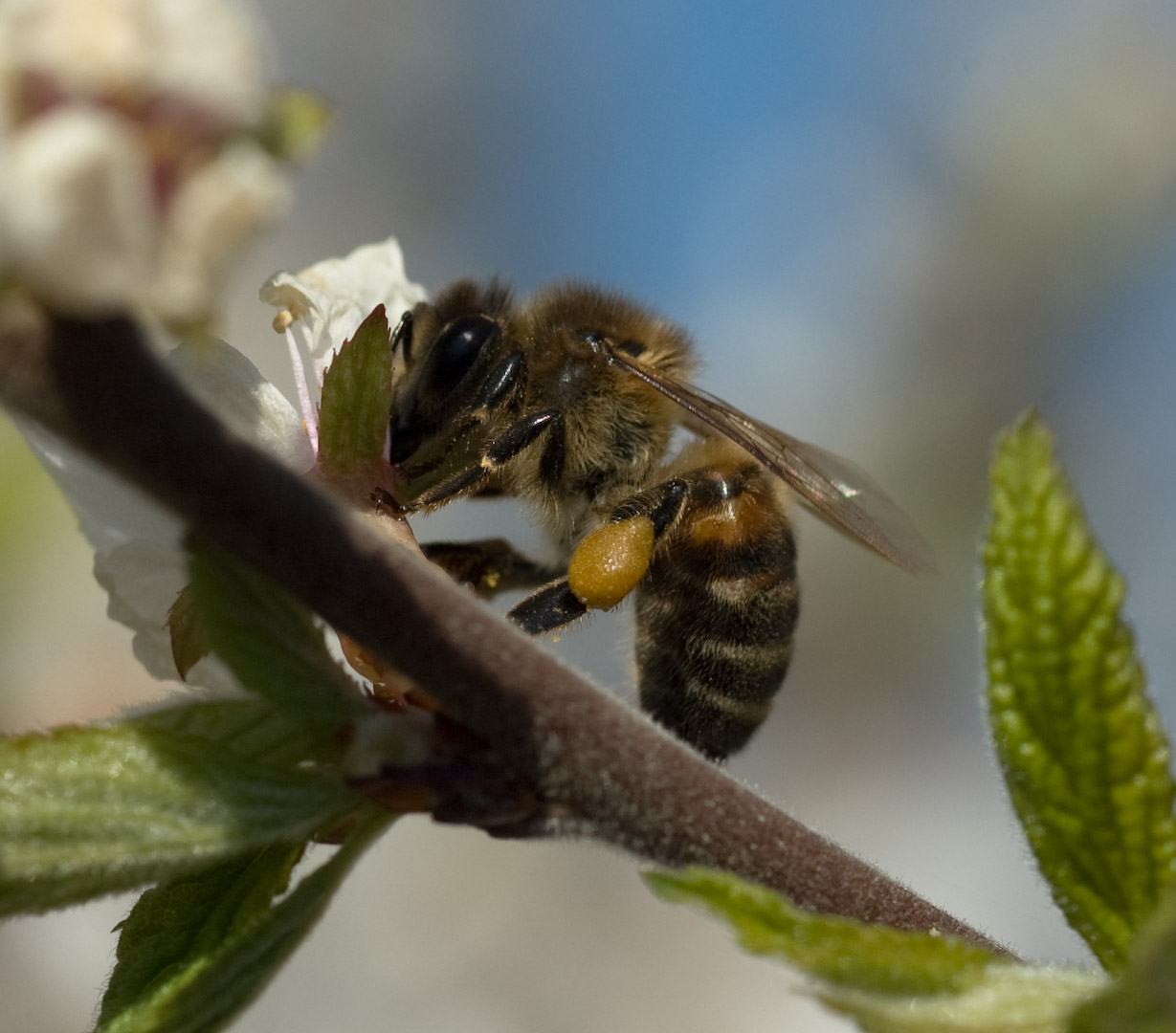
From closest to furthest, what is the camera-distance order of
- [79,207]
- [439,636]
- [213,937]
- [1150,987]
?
[79,207] < [1150,987] < [439,636] < [213,937]

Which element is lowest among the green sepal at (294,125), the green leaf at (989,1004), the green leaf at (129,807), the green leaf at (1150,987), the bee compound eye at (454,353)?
the green leaf at (129,807)

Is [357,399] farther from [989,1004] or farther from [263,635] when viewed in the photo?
[989,1004]

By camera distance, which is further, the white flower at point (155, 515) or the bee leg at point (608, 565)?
the bee leg at point (608, 565)

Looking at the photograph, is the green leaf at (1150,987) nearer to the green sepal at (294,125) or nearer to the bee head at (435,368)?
the green sepal at (294,125)

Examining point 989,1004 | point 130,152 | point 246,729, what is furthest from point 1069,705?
point 130,152

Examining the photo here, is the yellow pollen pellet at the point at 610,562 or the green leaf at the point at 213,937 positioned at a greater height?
the yellow pollen pellet at the point at 610,562

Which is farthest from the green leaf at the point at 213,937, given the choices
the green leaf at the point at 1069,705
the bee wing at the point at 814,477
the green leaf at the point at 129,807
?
the bee wing at the point at 814,477

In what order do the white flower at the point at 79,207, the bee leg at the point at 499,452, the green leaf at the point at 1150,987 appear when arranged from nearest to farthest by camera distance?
the white flower at the point at 79,207
the green leaf at the point at 1150,987
the bee leg at the point at 499,452
